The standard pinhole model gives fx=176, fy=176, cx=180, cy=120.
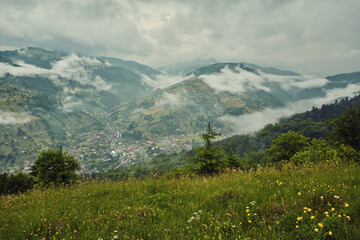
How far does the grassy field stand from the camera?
12.4 feet

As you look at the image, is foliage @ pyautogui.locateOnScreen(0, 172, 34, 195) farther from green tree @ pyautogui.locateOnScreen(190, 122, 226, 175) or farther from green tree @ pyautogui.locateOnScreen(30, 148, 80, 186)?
green tree @ pyautogui.locateOnScreen(190, 122, 226, 175)

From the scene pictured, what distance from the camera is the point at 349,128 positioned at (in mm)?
26703

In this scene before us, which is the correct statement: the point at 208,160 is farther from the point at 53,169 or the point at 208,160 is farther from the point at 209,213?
the point at 53,169

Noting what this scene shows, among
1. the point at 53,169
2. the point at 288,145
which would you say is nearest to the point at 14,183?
the point at 53,169

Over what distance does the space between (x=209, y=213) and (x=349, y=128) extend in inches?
1299

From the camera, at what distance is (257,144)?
616 ft

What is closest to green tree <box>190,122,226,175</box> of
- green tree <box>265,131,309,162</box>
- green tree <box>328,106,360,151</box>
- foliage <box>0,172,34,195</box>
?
green tree <box>328,106,360,151</box>

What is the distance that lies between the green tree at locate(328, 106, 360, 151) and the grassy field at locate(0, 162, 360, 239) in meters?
26.3

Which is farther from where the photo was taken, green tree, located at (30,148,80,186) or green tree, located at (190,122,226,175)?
green tree, located at (30,148,80,186)

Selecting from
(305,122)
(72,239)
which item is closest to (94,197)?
(72,239)

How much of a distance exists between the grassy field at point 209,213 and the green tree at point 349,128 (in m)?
26.3

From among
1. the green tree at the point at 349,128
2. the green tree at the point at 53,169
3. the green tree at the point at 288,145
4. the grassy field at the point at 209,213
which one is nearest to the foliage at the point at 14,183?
the green tree at the point at 53,169

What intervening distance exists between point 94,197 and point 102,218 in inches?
102

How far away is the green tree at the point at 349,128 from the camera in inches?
1025
